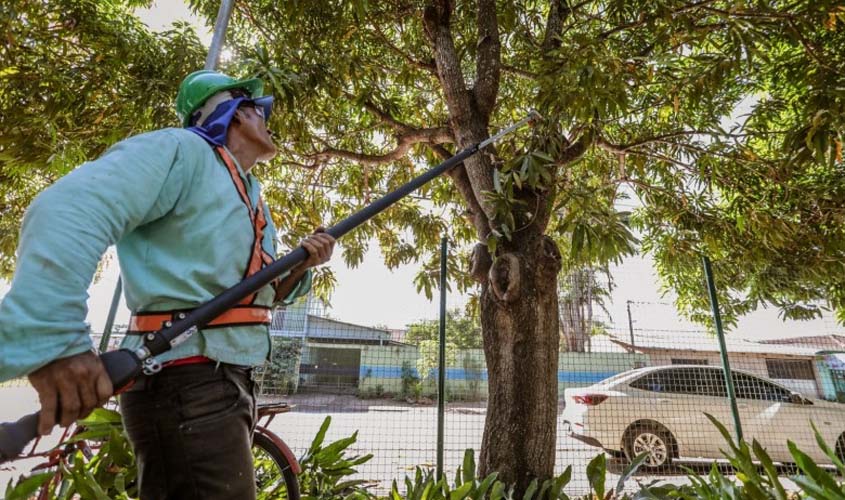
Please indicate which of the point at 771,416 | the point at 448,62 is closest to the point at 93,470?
the point at 448,62

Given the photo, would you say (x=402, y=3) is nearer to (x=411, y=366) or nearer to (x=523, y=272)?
(x=523, y=272)

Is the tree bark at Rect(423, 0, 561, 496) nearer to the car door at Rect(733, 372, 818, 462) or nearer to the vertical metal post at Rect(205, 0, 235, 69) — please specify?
the vertical metal post at Rect(205, 0, 235, 69)

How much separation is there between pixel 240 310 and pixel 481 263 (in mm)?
2316

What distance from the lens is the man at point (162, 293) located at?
809mm

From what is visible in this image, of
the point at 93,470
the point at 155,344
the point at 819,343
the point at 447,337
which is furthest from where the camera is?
the point at 819,343

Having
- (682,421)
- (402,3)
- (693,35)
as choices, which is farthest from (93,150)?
(682,421)

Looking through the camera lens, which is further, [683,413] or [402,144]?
[683,413]

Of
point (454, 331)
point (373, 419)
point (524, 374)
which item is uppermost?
point (454, 331)

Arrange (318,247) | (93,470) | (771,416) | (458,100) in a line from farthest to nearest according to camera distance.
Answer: (771,416) < (458,100) < (93,470) < (318,247)

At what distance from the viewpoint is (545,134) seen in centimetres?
290

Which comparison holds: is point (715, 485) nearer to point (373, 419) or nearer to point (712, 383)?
point (712, 383)

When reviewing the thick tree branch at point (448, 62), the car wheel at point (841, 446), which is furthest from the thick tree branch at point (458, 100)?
the car wheel at point (841, 446)

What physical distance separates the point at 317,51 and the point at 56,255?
10.6 feet

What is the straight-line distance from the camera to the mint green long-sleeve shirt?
2.61ft
